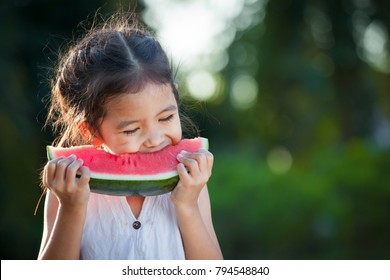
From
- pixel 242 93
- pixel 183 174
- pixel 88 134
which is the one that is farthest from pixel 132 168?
pixel 242 93

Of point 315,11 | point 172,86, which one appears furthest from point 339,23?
point 172,86

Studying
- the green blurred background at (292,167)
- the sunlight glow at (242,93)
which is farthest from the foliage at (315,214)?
the sunlight glow at (242,93)

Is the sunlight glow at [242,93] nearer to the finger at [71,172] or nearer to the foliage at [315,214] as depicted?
the foliage at [315,214]

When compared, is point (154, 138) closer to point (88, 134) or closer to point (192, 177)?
point (192, 177)

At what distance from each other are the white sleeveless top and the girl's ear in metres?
0.30

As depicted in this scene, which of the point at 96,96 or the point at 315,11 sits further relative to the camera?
the point at 315,11

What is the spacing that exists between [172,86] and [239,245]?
723 cm

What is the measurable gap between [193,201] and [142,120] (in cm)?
39

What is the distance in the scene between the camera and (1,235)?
338 inches

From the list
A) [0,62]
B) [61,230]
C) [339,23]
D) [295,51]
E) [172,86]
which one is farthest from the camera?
[295,51]

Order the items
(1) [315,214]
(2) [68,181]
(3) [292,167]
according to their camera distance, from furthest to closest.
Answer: (3) [292,167] → (1) [315,214] → (2) [68,181]

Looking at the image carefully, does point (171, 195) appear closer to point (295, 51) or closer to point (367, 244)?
point (367, 244)

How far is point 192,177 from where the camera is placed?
2.63 m

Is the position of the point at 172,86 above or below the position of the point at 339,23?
below
